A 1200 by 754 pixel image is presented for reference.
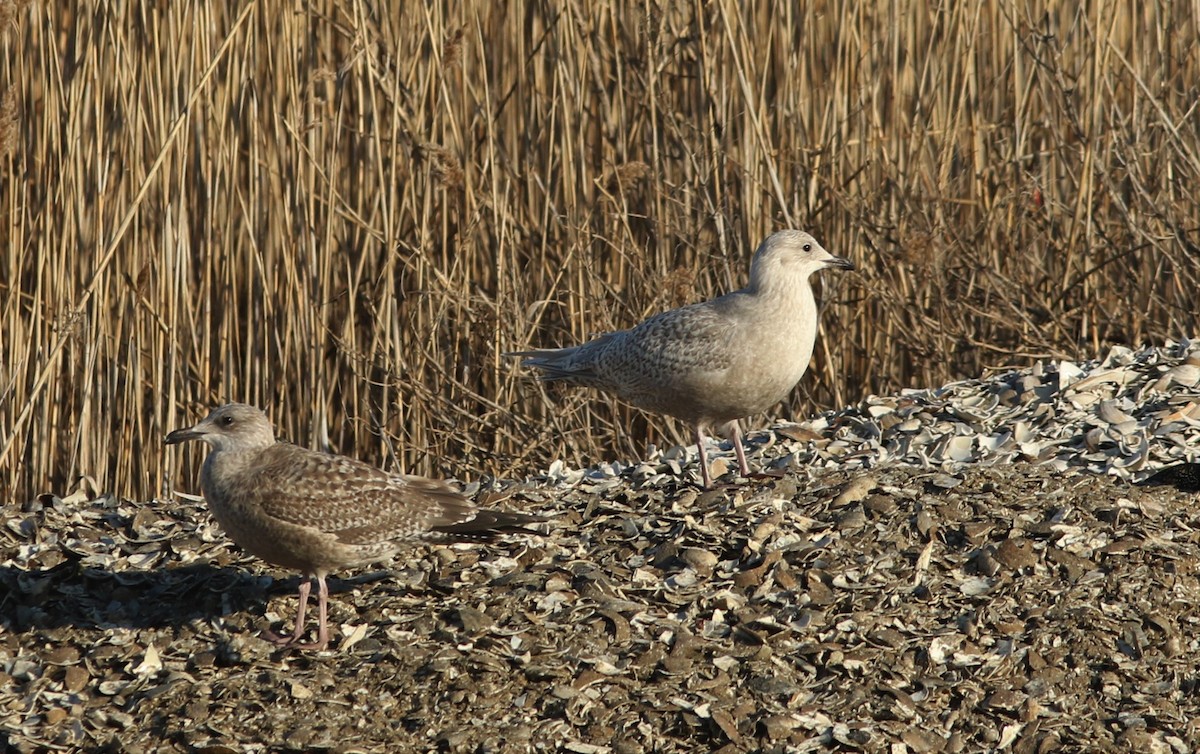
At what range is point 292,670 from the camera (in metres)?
3.41

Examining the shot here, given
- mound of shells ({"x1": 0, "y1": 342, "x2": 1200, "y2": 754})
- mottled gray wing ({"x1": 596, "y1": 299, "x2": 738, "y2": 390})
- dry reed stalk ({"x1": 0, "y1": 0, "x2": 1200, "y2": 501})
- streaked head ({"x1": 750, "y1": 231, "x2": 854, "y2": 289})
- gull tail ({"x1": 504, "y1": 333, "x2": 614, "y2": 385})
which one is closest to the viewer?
mound of shells ({"x1": 0, "y1": 342, "x2": 1200, "y2": 754})

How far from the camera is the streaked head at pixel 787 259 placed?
4.60m

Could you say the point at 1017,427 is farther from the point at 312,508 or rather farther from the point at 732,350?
the point at 312,508

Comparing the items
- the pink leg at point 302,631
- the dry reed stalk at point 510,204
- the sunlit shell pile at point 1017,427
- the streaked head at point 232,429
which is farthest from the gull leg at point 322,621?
the dry reed stalk at point 510,204

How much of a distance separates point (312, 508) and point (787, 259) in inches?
70.6

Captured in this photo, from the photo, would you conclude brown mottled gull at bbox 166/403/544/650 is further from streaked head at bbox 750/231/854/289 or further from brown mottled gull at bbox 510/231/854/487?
streaked head at bbox 750/231/854/289

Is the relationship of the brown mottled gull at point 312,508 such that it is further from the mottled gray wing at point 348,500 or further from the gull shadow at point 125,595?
A: the gull shadow at point 125,595

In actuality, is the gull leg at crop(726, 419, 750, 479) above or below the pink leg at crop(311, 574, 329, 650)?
above

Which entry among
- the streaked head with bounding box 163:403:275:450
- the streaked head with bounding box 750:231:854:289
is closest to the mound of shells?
the streaked head with bounding box 163:403:275:450

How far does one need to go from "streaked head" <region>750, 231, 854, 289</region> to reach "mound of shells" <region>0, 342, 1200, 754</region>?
63 centimetres

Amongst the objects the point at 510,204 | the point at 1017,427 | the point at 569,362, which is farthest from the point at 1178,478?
the point at 510,204

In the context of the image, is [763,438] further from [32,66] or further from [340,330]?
[32,66]

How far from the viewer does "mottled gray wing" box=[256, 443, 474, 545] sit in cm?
353

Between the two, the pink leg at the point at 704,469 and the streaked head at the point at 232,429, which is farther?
the pink leg at the point at 704,469
